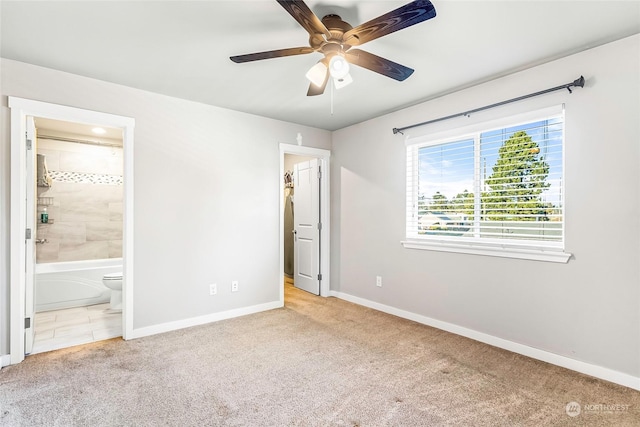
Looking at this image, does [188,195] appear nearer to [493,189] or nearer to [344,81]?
[344,81]

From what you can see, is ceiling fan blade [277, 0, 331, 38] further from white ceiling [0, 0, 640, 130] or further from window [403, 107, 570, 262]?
window [403, 107, 570, 262]

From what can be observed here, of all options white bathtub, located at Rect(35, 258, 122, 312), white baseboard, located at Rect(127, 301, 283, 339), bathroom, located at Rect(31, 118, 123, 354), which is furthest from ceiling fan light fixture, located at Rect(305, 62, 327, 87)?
white bathtub, located at Rect(35, 258, 122, 312)

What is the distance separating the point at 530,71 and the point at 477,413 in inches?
103

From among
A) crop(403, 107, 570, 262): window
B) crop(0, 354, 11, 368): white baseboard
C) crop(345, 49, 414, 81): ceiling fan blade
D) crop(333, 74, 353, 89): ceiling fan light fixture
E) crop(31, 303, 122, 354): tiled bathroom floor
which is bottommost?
crop(31, 303, 122, 354): tiled bathroom floor

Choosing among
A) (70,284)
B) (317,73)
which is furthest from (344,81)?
(70,284)

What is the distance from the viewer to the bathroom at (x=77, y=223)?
408 centimetres

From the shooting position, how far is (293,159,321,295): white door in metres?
4.75

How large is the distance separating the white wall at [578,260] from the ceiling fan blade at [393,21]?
1673 mm

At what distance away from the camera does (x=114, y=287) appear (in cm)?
402

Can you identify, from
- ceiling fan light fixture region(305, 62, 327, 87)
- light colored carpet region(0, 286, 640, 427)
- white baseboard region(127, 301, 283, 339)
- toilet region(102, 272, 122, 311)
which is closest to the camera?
light colored carpet region(0, 286, 640, 427)

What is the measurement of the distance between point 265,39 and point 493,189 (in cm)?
235

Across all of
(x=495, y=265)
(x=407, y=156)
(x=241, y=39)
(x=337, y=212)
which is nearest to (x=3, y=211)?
(x=241, y=39)

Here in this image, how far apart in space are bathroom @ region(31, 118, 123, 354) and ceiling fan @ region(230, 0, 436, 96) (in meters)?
3.46

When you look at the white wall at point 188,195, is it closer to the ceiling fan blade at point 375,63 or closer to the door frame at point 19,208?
the door frame at point 19,208
